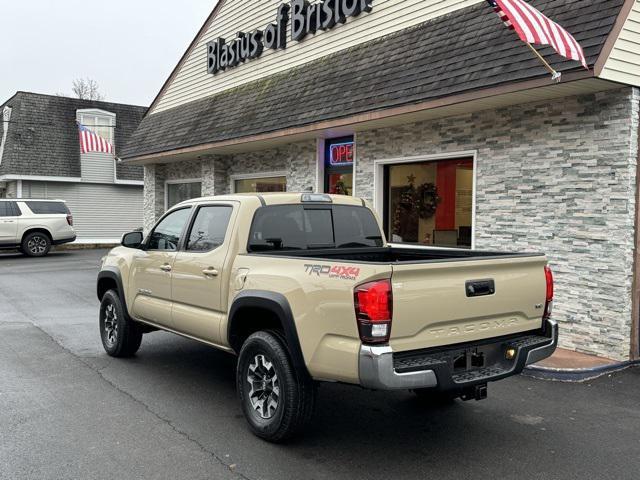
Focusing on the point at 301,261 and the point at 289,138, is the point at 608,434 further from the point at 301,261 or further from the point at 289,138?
the point at 289,138

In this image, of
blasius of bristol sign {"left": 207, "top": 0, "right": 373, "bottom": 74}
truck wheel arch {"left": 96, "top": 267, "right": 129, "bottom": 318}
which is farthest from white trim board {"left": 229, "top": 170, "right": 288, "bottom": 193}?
truck wheel arch {"left": 96, "top": 267, "right": 129, "bottom": 318}

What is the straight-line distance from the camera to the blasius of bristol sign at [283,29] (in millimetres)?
11453

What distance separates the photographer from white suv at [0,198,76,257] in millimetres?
19859

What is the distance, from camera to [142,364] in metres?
6.78

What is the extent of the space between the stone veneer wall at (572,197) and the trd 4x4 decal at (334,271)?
175 inches

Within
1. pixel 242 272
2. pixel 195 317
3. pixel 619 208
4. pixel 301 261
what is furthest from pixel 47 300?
pixel 619 208

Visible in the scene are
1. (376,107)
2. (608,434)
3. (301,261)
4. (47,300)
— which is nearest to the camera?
(301,261)

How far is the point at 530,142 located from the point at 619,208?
1.53m

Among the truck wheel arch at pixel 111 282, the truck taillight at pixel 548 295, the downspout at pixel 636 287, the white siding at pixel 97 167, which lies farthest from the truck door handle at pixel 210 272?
the white siding at pixel 97 167

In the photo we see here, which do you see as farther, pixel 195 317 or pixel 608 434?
pixel 195 317

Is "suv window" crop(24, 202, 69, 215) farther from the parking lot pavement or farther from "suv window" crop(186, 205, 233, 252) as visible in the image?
"suv window" crop(186, 205, 233, 252)

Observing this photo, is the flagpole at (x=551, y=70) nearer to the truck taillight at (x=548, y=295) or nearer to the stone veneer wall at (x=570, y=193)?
the stone veneer wall at (x=570, y=193)

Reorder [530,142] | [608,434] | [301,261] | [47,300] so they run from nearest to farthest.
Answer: [301,261]
[608,434]
[530,142]
[47,300]

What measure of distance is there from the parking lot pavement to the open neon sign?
539 centimetres
